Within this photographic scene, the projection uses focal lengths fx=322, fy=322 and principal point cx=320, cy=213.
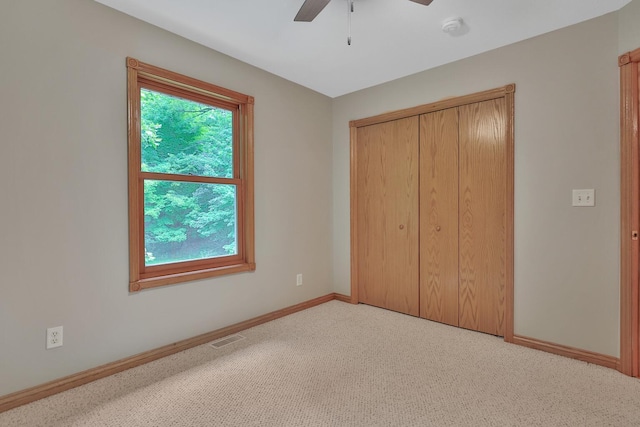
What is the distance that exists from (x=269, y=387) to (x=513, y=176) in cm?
231

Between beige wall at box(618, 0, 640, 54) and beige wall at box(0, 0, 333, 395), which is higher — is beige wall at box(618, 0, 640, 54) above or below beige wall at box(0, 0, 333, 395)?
above

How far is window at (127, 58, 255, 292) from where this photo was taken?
224cm

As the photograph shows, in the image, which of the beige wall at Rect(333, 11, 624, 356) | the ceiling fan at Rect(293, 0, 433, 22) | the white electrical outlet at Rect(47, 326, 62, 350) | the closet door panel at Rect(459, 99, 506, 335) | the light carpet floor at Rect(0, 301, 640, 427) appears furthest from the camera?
the closet door panel at Rect(459, 99, 506, 335)

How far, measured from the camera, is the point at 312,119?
138 inches

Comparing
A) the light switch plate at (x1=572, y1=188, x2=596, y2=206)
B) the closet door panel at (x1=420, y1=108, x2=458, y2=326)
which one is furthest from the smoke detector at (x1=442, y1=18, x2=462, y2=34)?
the light switch plate at (x1=572, y1=188, x2=596, y2=206)

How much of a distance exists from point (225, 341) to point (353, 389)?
3.85 ft

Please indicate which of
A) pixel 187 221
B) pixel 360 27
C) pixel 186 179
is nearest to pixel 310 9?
pixel 360 27

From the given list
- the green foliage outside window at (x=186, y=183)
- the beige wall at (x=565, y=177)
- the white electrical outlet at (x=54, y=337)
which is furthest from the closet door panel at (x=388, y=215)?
the white electrical outlet at (x=54, y=337)

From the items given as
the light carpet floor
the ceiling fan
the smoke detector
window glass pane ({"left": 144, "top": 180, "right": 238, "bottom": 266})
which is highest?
the smoke detector

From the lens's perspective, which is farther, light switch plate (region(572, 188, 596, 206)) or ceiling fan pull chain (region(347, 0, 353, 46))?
light switch plate (region(572, 188, 596, 206))

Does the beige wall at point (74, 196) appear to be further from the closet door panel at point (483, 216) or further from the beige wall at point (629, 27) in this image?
the beige wall at point (629, 27)

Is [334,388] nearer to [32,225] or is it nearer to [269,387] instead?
[269,387]

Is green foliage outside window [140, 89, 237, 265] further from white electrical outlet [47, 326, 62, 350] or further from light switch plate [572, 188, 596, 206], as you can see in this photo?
light switch plate [572, 188, 596, 206]

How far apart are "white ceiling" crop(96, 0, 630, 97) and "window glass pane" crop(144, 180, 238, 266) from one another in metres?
1.13
